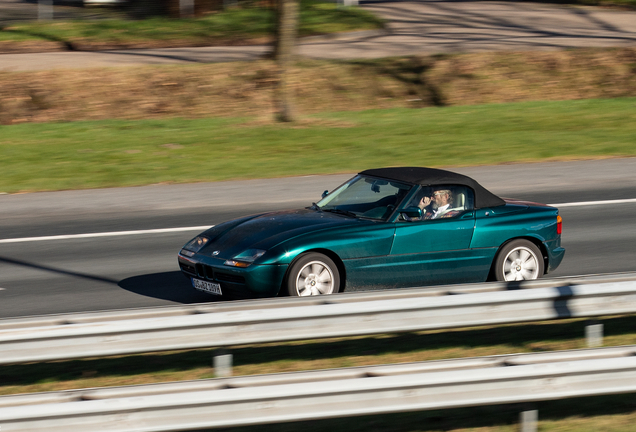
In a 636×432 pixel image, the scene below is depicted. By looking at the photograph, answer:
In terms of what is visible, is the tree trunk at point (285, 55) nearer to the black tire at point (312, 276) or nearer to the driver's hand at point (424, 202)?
the driver's hand at point (424, 202)

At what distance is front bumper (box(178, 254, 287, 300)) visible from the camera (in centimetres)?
809

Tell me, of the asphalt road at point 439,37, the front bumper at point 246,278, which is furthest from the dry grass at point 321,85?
the front bumper at point 246,278

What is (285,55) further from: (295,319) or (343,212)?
(295,319)

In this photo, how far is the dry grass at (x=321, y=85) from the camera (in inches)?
942

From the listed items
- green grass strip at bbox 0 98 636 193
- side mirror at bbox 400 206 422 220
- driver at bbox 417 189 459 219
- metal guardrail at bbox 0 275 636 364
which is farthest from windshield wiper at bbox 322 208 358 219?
green grass strip at bbox 0 98 636 193

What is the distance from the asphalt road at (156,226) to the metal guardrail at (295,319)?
305 cm

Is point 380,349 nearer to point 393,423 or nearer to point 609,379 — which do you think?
point 393,423

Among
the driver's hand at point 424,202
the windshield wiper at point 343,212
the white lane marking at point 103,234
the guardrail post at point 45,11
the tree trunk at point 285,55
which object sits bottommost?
the white lane marking at point 103,234

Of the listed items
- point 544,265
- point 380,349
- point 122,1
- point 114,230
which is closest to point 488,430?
point 380,349

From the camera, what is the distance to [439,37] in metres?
30.4

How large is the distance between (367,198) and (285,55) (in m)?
13.1

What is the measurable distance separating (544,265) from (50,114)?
17.4 meters

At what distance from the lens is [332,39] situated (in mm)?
30719

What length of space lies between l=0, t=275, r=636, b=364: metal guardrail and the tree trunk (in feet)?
50.4
